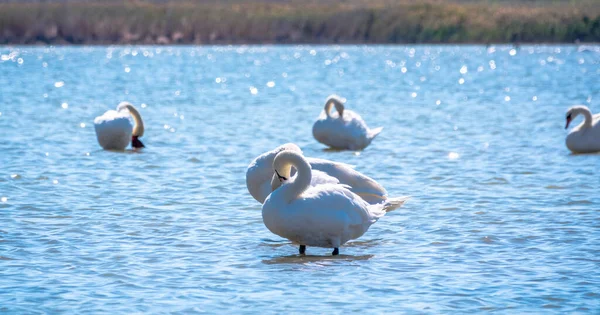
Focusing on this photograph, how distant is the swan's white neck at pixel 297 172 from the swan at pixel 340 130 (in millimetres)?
6898

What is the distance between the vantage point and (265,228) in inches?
400

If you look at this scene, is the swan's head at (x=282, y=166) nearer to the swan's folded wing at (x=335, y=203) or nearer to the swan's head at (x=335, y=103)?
the swan's folded wing at (x=335, y=203)

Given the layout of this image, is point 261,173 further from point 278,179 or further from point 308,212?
point 308,212

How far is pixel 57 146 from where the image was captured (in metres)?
17.2

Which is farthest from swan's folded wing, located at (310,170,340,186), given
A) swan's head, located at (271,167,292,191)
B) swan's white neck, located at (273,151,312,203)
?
swan's white neck, located at (273,151,312,203)

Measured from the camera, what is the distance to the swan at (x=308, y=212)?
8508mm

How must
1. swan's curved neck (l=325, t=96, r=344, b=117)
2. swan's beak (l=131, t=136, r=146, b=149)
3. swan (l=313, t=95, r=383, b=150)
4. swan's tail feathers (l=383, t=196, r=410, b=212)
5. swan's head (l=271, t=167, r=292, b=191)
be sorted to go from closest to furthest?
swan's head (l=271, t=167, r=292, b=191)
swan's tail feathers (l=383, t=196, r=410, b=212)
swan (l=313, t=95, r=383, b=150)
swan's curved neck (l=325, t=96, r=344, b=117)
swan's beak (l=131, t=136, r=146, b=149)

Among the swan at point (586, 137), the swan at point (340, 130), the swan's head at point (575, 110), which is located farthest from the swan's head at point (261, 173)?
the swan's head at point (575, 110)

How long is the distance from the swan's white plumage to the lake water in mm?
271

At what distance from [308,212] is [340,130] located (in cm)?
740

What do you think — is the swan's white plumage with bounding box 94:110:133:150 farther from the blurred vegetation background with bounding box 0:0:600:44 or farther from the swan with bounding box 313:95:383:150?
the blurred vegetation background with bounding box 0:0:600:44

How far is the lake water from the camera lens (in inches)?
291

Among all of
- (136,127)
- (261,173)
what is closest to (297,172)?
(261,173)

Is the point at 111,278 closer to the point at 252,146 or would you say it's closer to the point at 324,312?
the point at 324,312
